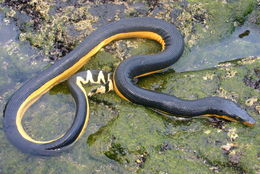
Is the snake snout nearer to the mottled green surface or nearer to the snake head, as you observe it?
the snake head

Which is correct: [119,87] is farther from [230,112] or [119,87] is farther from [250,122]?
[250,122]

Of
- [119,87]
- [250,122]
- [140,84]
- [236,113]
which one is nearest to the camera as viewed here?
[250,122]

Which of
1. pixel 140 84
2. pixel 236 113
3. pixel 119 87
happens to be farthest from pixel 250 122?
pixel 119 87

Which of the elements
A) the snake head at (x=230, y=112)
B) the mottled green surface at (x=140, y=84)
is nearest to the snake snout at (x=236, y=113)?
the snake head at (x=230, y=112)

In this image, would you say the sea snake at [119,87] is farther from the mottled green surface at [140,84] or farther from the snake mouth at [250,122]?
the mottled green surface at [140,84]

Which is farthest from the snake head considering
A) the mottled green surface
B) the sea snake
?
the mottled green surface

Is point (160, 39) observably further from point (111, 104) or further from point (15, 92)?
point (15, 92)
